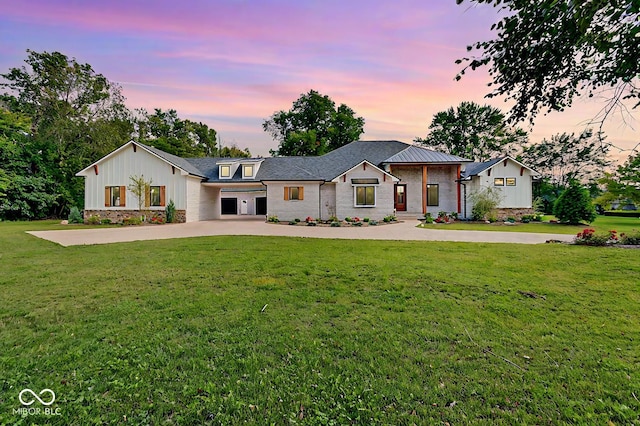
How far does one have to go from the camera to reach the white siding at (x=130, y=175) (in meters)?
19.3

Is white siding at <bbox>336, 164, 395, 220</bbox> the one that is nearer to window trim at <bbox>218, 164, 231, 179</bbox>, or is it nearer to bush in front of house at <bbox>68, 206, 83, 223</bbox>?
window trim at <bbox>218, 164, 231, 179</bbox>

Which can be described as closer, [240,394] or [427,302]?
[240,394]

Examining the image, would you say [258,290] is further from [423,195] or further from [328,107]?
[328,107]

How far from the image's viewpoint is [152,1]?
8.28m

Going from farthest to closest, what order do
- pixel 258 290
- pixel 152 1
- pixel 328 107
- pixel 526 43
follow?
1. pixel 328 107
2. pixel 152 1
3. pixel 258 290
4. pixel 526 43

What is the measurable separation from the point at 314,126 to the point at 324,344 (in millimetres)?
38077

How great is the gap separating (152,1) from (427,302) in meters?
10.5

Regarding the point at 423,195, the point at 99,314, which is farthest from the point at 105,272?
the point at 423,195

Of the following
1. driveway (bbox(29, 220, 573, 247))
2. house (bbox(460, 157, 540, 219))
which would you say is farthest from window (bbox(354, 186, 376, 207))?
house (bbox(460, 157, 540, 219))

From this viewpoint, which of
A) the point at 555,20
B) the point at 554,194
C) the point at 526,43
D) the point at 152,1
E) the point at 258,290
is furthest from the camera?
the point at 554,194

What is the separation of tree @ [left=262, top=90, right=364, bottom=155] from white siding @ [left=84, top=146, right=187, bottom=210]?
60.0 ft

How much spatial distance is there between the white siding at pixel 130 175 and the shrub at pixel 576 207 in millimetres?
23742

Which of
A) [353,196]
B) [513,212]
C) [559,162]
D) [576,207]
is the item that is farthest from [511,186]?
[559,162]

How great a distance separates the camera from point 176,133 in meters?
41.1
